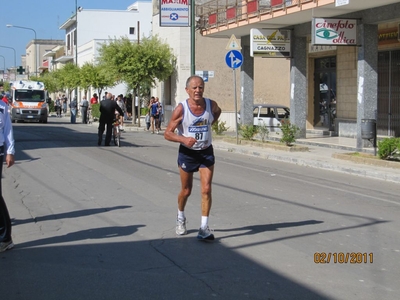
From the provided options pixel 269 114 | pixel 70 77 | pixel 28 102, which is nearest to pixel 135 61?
pixel 269 114

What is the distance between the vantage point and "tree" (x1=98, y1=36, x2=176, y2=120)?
3400cm

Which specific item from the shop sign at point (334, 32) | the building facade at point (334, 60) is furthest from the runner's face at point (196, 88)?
the shop sign at point (334, 32)

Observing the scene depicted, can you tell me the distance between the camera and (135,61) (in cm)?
3406

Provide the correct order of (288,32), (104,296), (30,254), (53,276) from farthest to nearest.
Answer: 1. (288,32)
2. (30,254)
3. (53,276)
4. (104,296)

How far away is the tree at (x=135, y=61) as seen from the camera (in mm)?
34000

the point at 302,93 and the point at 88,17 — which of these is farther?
the point at 88,17

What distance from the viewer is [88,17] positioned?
7519cm

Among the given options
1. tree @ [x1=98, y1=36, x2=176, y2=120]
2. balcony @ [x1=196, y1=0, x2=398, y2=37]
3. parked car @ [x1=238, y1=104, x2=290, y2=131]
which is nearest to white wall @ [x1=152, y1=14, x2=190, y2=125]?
tree @ [x1=98, y1=36, x2=176, y2=120]

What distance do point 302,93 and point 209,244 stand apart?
1681cm

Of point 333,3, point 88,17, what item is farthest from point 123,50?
point 88,17

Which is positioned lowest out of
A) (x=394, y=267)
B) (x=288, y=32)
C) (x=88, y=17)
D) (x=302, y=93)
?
(x=394, y=267)

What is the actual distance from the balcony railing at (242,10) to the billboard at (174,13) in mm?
1039

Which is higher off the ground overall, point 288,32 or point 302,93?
point 288,32

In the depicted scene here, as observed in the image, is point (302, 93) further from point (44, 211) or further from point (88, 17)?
point (88, 17)
